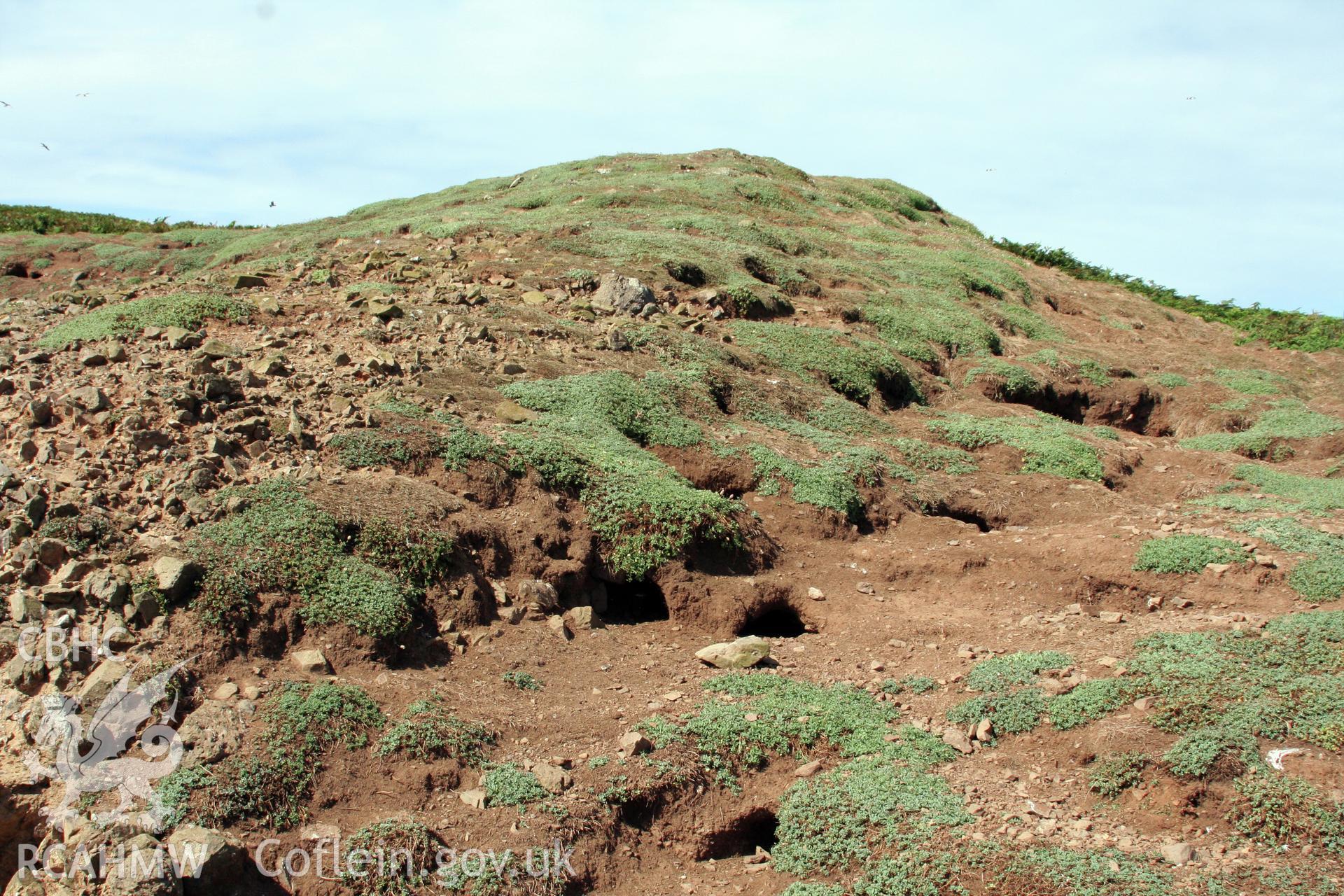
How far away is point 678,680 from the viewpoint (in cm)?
689

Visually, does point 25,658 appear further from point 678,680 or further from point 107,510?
point 678,680

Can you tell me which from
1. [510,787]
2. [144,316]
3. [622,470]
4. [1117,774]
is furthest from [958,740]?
[144,316]

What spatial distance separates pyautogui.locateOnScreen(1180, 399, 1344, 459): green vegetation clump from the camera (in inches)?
502

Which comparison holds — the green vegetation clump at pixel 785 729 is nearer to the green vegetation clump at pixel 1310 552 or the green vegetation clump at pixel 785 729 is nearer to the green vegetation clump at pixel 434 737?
the green vegetation clump at pixel 434 737

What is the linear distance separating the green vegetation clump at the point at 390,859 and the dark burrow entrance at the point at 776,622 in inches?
140

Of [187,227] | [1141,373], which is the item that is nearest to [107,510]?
[1141,373]

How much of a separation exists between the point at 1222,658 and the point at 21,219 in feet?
89.1

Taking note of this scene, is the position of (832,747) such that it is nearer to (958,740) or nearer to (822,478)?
(958,740)

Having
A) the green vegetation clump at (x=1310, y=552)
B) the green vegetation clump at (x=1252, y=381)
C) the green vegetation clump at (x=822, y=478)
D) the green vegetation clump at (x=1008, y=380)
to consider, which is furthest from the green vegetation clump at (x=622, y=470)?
the green vegetation clump at (x=1252, y=381)

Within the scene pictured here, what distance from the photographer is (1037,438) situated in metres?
11.6

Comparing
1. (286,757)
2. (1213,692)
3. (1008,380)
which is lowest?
(286,757)

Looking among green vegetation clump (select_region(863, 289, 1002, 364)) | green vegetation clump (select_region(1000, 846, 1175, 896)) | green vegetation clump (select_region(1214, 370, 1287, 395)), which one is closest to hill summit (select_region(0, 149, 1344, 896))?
green vegetation clump (select_region(1000, 846, 1175, 896))

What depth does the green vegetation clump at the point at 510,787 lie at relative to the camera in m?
5.46

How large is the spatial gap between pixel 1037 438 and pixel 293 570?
28.7ft
